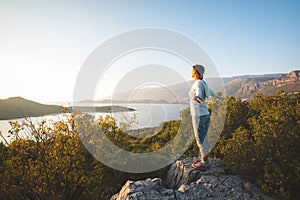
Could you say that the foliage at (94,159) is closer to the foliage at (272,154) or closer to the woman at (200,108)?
the foliage at (272,154)

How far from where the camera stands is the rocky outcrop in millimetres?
4656

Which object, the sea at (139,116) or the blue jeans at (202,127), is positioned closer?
the blue jeans at (202,127)

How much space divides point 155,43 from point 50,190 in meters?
5.20

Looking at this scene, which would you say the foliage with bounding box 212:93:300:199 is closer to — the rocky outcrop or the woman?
the rocky outcrop

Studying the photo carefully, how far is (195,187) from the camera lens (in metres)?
5.16

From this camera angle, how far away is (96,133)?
695cm

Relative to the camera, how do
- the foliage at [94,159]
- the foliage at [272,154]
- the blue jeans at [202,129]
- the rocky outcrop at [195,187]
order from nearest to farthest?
1. the rocky outcrop at [195,187]
2. the foliage at [272,154]
3. the foliage at [94,159]
4. the blue jeans at [202,129]

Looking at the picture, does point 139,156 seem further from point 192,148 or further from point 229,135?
point 229,135

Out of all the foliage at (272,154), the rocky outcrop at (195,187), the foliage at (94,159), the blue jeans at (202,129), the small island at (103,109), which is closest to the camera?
the rocky outcrop at (195,187)

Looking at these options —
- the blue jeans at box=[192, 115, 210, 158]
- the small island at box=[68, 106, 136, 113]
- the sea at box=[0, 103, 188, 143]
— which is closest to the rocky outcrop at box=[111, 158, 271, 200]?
the blue jeans at box=[192, 115, 210, 158]

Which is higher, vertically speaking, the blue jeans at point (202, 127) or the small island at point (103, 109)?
the small island at point (103, 109)

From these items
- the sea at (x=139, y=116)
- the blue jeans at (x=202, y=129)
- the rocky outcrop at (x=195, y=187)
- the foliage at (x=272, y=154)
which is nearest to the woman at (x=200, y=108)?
the blue jeans at (x=202, y=129)

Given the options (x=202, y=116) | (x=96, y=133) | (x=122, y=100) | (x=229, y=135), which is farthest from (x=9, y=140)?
(x=229, y=135)

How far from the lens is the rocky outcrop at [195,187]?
4.66 m
